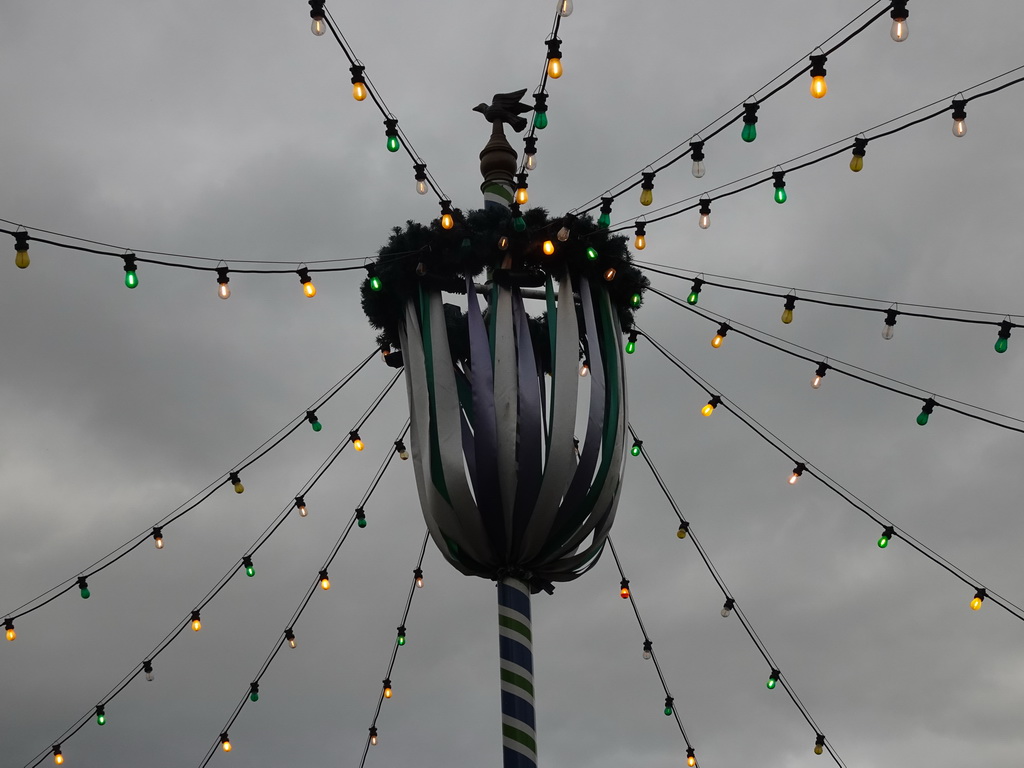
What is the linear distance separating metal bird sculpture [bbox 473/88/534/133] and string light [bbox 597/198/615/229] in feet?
6.16

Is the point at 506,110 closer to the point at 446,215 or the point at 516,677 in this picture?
the point at 446,215

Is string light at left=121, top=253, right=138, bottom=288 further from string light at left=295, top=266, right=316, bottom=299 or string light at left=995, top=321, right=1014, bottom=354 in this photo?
string light at left=995, top=321, right=1014, bottom=354

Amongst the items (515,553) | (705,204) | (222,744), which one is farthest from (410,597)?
(705,204)

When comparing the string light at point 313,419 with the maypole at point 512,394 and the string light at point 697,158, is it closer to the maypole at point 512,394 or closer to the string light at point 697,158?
the maypole at point 512,394

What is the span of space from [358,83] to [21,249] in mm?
2412

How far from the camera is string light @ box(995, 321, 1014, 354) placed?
28.9ft

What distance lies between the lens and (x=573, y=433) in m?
9.05

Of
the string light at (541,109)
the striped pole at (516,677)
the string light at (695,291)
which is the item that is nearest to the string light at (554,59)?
the string light at (541,109)

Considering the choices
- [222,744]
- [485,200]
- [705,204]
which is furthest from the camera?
[222,744]

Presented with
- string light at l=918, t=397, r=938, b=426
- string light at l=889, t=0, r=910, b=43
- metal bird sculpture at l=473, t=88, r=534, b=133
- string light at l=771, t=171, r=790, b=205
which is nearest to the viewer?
string light at l=889, t=0, r=910, b=43

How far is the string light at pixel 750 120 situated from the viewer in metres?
7.59

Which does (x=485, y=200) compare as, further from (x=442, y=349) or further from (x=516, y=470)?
(x=516, y=470)

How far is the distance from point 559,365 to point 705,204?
1.60m

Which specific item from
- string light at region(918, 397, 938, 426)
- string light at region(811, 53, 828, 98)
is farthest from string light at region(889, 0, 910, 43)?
string light at region(918, 397, 938, 426)
